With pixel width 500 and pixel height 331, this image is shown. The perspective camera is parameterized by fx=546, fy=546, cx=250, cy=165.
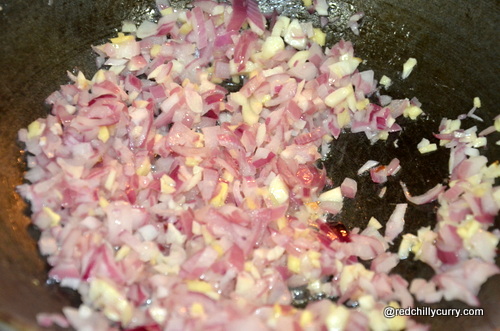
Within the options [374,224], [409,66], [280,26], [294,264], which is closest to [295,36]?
[280,26]

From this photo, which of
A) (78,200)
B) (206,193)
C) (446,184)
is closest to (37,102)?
(78,200)

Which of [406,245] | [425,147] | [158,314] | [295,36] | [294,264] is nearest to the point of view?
[158,314]

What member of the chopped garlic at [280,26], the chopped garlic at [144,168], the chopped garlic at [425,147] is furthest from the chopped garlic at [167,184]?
the chopped garlic at [425,147]

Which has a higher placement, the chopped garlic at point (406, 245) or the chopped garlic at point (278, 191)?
the chopped garlic at point (278, 191)

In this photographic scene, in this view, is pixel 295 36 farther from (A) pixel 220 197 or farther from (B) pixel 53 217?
(B) pixel 53 217

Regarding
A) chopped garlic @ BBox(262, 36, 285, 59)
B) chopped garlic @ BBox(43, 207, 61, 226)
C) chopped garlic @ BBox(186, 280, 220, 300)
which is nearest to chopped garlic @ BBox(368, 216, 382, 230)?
chopped garlic @ BBox(186, 280, 220, 300)

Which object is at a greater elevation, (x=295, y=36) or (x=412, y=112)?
(x=295, y=36)

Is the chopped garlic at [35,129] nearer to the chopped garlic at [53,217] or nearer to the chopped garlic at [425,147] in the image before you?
the chopped garlic at [53,217]

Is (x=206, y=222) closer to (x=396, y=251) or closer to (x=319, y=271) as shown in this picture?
(x=319, y=271)
